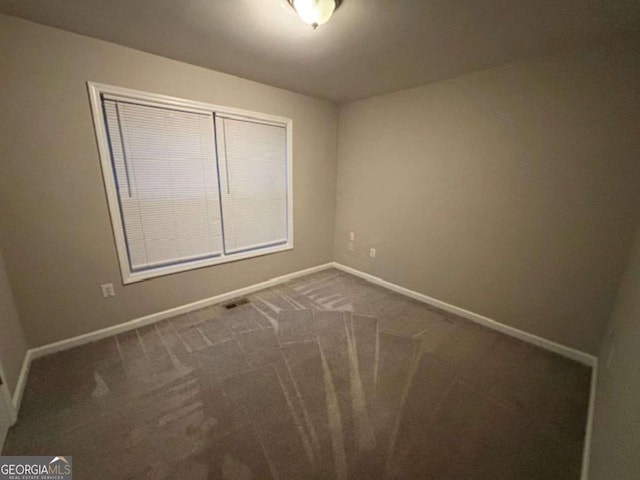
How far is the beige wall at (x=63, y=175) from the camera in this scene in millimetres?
1648

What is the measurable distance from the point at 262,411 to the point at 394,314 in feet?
5.21

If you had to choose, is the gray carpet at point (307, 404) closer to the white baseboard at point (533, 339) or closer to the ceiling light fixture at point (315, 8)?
the white baseboard at point (533, 339)

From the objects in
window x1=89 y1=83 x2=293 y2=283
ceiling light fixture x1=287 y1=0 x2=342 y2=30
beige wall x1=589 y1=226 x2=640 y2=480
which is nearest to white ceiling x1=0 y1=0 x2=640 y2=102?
ceiling light fixture x1=287 y1=0 x2=342 y2=30

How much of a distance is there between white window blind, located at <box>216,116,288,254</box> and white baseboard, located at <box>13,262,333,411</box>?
501mm

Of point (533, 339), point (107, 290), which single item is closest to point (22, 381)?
point (107, 290)

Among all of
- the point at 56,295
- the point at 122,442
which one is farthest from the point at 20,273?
the point at 122,442

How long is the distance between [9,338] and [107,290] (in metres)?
0.60

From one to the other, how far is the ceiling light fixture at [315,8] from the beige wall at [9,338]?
2460mm

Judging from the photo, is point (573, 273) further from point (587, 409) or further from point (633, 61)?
point (633, 61)

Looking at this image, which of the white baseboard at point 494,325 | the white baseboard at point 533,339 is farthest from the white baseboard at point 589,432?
the white baseboard at point 494,325

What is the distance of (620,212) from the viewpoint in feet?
5.59

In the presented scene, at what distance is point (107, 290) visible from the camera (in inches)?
83.7

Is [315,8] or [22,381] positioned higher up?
[315,8]

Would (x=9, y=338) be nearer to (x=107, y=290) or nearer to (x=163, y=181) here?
(x=107, y=290)
